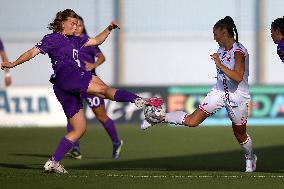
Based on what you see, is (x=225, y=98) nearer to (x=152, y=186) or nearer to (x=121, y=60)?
(x=152, y=186)

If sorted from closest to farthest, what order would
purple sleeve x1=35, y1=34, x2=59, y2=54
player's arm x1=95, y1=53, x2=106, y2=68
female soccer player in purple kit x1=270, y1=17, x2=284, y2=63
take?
female soccer player in purple kit x1=270, y1=17, x2=284, y2=63, purple sleeve x1=35, y1=34, x2=59, y2=54, player's arm x1=95, y1=53, x2=106, y2=68

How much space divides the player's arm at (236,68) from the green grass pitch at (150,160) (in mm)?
1142

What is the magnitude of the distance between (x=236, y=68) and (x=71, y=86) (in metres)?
1.94

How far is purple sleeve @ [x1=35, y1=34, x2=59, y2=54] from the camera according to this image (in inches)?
513

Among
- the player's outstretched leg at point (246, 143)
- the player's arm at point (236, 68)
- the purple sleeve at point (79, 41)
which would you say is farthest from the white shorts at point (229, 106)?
the purple sleeve at point (79, 41)

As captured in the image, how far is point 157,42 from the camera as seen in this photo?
106 ft

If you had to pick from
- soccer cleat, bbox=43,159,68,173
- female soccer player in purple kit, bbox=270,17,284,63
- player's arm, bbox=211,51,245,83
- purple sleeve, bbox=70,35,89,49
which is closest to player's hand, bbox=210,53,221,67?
player's arm, bbox=211,51,245,83

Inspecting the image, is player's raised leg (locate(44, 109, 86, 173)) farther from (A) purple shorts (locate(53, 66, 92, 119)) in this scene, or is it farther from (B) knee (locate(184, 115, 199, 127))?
(B) knee (locate(184, 115, 199, 127))

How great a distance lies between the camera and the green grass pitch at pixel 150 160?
12055mm

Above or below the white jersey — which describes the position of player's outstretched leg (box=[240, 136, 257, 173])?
below

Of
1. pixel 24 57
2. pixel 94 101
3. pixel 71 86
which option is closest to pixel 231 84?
pixel 71 86

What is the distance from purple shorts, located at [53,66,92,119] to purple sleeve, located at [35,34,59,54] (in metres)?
0.29

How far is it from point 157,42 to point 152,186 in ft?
68.6

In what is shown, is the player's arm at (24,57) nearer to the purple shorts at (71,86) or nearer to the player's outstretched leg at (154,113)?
the purple shorts at (71,86)
